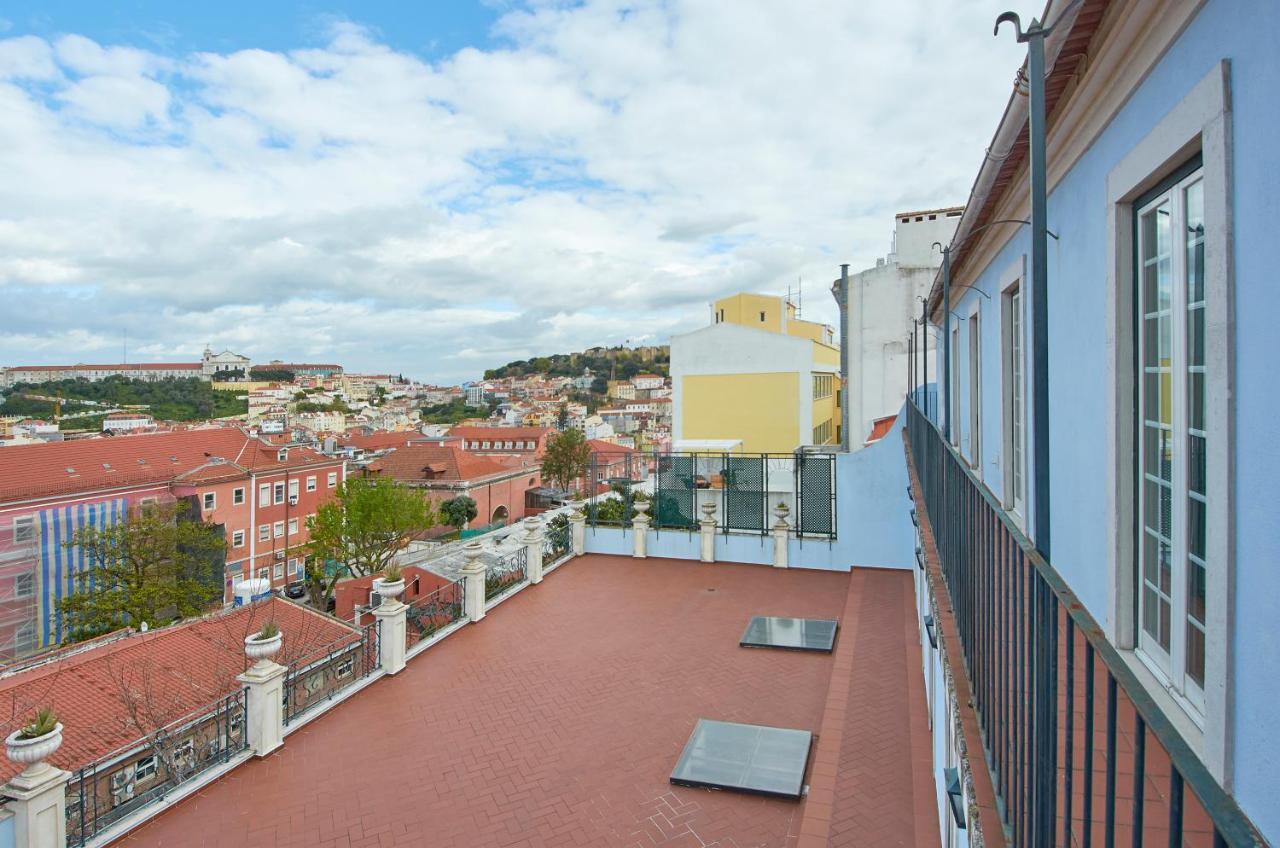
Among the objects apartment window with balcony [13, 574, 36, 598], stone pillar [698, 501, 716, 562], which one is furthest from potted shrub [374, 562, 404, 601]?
apartment window with balcony [13, 574, 36, 598]

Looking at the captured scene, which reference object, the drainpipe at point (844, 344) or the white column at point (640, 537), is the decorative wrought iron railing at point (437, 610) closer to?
the white column at point (640, 537)

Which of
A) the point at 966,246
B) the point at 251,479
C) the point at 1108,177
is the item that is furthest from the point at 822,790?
the point at 251,479

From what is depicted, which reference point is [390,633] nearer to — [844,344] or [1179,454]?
[1179,454]

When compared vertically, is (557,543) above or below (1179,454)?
below

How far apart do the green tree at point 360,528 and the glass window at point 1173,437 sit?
3496 cm

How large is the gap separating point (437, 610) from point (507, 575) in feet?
8.29

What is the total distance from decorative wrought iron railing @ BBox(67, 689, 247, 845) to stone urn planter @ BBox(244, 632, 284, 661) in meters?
0.41

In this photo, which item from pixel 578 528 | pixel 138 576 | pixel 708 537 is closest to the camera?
pixel 708 537

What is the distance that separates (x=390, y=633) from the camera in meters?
10.0

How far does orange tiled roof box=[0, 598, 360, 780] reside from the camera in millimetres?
10797

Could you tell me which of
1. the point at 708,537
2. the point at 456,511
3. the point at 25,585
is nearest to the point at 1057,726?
the point at 708,537

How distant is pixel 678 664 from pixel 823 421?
25.5 m

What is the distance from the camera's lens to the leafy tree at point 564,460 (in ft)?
186

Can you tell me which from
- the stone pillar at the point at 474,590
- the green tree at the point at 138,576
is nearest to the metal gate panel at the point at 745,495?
the stone pillar at the point at 474,590
